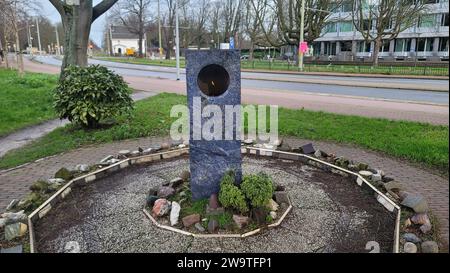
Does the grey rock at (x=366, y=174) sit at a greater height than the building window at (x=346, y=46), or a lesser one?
lesser

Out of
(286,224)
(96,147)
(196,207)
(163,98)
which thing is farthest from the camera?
(163,98)

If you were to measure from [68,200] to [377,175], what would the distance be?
444 cm

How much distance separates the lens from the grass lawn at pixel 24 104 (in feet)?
34.6

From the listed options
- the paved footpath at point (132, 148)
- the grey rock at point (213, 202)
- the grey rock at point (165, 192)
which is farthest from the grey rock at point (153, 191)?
the paved footpath at point (132, 148)

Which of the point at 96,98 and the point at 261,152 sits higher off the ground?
the point at 96,98

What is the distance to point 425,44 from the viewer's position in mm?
48062

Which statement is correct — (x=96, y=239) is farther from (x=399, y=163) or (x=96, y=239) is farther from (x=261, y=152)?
(x=399, y=163)

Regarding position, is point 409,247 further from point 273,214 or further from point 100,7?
point 100,7

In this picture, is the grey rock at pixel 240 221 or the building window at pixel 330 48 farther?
the building window at pixel 330 48

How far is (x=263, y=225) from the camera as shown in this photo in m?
4.00

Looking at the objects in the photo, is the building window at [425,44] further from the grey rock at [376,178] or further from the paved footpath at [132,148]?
the grey rock at [376,178]

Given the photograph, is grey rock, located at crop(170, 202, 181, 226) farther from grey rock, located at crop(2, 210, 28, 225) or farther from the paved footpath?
the paved footpath

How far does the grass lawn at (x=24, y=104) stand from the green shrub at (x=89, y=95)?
234cm

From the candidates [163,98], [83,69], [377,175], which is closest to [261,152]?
[377,175]
